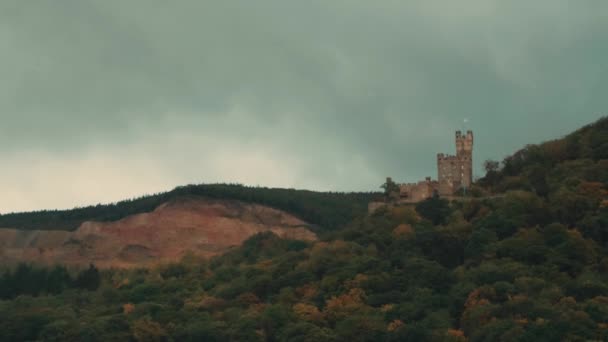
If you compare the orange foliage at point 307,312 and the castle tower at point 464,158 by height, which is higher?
the castle tower at point 464,158

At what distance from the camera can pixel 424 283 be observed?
124875 millimetres

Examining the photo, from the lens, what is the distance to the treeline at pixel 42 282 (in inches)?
6850

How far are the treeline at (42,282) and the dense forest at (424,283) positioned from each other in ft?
41.3

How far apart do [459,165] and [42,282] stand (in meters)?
53.3

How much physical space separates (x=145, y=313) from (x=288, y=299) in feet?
Result: 51.9

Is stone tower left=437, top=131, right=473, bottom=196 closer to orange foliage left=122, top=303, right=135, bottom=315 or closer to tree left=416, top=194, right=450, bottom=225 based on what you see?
tree left=416, top=194, right=450, bottom=225

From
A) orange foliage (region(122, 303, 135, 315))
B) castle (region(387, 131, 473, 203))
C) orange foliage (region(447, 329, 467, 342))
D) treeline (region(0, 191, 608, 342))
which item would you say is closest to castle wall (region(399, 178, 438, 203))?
castle (region(387, 131, 473, 203))

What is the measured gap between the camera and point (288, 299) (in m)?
Answer: 132

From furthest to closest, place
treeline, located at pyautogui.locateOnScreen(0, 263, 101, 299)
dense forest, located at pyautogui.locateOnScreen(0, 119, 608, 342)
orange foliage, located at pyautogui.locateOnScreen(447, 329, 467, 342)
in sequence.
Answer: treeline, located at pyautogui.locateOnScreen(0, 263, 101, 299) < dense forest, located at pyautogui.locateOnScreen(0, 119, 608, 342) < orange foliage, located at pyautogui.locateOnScreen(447, 329, 467, 342)

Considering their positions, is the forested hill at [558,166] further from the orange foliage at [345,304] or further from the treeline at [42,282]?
the treeline at [42,282]

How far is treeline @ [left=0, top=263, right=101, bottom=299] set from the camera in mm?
174000

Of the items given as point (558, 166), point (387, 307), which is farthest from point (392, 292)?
point (558, 166)

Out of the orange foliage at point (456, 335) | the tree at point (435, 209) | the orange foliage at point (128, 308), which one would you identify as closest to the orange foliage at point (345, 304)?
the orange foliage at point (456, 335)

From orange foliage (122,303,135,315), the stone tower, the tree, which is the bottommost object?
orange foliage (122,303,135,315)
